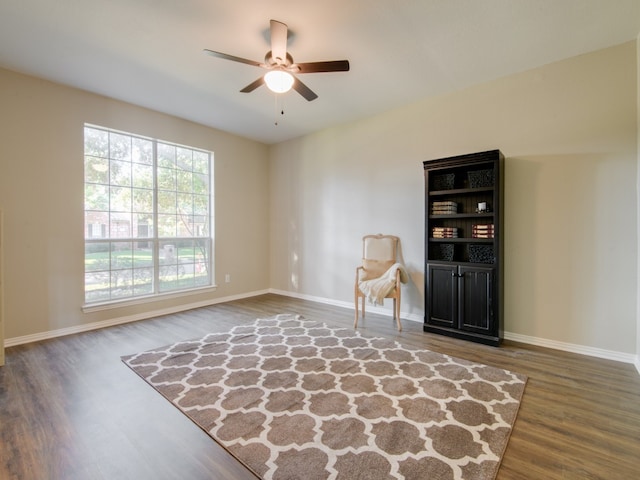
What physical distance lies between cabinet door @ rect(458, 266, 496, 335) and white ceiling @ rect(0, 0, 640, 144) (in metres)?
2.17

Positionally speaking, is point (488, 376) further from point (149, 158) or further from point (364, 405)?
point (149, 158)

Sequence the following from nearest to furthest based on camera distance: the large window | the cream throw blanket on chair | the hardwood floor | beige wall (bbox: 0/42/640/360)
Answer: the hardwood floor
beige wall (bbox: 0/42/640/360)
the cream throw blanket on chair
the large window

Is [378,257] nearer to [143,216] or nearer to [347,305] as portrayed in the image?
[347,305]

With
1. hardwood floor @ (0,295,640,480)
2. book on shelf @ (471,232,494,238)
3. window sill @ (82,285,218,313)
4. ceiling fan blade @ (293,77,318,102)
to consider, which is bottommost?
hardwood floor @ (0,295,640,480)

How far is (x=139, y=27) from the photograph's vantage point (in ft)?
8.37

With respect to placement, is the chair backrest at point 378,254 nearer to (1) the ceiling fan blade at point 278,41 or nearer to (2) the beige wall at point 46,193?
(1) the ceiling fan blade at point 278,41

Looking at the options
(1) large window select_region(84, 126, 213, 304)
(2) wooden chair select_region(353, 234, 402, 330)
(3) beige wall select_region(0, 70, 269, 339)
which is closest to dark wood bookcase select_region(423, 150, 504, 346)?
(2) wooden chair select_region(353, 234, 402, 330)

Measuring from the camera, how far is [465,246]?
145 inches

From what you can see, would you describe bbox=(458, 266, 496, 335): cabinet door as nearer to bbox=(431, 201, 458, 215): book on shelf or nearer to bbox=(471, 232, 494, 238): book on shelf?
bbox=(471, 232, 494, 238): book on shelf

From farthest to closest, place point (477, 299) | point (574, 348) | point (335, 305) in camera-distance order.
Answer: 1. point (335, 305)
2. point (477, 299)
3. point (574, 348)

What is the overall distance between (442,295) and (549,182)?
1.61 m

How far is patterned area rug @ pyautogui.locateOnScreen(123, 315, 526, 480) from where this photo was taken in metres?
1.57

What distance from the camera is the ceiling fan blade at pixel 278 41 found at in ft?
7.82

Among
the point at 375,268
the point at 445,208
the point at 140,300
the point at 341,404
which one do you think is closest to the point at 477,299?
the point at 445,208
